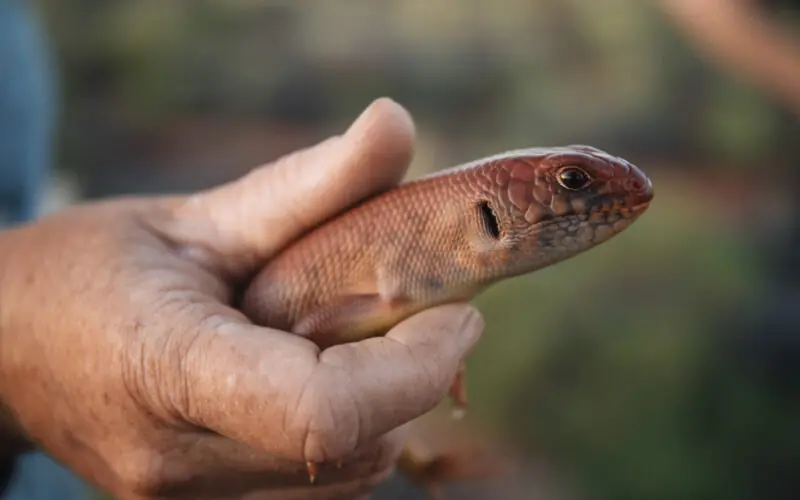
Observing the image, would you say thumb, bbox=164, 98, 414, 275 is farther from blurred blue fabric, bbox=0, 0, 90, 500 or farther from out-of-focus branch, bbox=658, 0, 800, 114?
out-of-focus branch, bbox=658, 0, 800, 114

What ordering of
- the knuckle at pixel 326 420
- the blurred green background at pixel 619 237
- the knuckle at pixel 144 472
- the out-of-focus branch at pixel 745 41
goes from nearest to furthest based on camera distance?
1. the knuckle at pixel 326 420
2. the knuckle at pixel 144 472
3. the out-of-focus branch at pixel 745 41
4. the blurred green background at pixel 619 237

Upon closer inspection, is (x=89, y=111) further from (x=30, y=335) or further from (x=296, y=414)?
(x=296, y=414)

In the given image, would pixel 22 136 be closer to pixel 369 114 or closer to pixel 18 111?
pixel 18 111

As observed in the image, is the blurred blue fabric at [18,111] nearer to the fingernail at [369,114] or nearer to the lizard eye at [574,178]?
the fingernail at [369,114]

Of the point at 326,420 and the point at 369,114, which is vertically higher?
the point at 369,114

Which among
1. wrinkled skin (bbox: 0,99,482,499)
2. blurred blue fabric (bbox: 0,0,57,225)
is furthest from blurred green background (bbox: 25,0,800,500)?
wrinkled skin (bbox: 0,99,482,499)

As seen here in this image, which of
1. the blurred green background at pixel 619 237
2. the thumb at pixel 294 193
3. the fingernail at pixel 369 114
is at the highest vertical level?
the fingernail at pixel 369 114

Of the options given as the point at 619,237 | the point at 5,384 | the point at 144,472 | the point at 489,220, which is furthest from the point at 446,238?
the point at 619,237

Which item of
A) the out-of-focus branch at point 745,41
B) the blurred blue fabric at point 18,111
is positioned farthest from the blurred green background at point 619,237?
the blurred blue fabric at point 18,111
